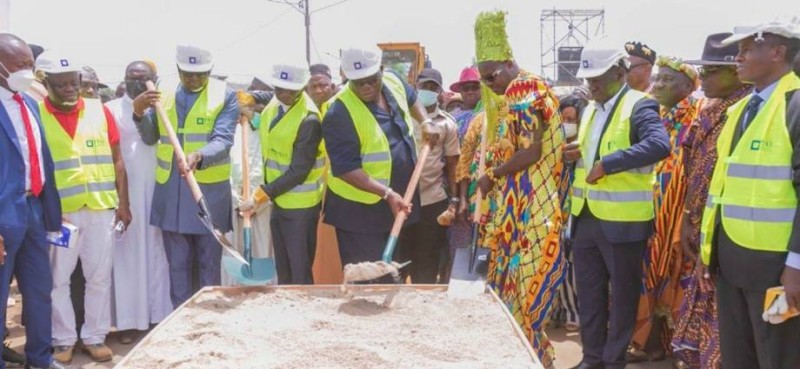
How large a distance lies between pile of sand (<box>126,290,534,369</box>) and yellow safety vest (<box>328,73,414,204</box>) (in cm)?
82

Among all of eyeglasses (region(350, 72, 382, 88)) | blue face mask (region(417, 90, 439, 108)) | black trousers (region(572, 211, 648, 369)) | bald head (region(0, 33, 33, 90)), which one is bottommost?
black trousers (region(572, 211, 648, 369))

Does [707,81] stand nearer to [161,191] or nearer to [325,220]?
A: [325,220]

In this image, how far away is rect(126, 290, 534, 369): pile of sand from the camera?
7.80 feet

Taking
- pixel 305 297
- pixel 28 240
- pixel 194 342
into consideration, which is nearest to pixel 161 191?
pixel 28 240

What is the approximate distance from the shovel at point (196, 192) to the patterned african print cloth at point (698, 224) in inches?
89.2

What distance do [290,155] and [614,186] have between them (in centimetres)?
192

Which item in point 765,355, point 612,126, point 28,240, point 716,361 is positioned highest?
point 612,126

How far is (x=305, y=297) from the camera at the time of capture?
3.20 metres

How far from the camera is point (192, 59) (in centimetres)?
445

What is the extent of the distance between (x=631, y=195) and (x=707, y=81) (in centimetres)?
73

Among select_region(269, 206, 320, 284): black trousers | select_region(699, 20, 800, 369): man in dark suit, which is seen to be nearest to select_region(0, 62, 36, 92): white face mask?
select_region(269, 206, 320, 284): black trousers

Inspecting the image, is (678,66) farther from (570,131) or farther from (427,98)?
(427,98)

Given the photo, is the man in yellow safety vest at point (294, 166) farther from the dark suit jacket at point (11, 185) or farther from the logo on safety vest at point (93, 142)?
the dark suit jacket at point (11, 185)

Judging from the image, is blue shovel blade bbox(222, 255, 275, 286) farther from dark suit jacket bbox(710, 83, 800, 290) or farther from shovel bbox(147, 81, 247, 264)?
dark suit jacket bbox(710, 83, 800, 290)
